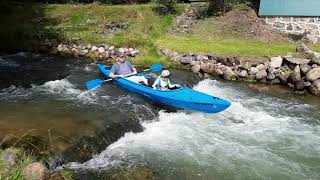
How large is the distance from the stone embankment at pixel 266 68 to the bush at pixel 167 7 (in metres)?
4.79

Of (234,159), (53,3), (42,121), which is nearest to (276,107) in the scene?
(234,159)

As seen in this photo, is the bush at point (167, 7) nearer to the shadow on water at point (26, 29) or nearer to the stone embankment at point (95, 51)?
the stone embankment at point (95, 51)

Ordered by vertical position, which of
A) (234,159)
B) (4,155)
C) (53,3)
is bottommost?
(234,159)

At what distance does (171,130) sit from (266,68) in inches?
202

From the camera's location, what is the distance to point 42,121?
29.0 ft

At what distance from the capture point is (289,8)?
1633 cm

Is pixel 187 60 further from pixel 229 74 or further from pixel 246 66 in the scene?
pixel 246 66

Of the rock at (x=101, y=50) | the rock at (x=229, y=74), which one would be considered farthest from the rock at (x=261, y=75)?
the rock at (x=101, y=50)

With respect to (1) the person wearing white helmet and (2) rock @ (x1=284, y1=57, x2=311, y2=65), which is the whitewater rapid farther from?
(2) rock @ (x1=284, y1=57, x2=311, y2=65)

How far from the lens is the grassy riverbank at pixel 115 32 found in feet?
49.3

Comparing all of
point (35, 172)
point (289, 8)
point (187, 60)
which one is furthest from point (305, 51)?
point (35, 172)

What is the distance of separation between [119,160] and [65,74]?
6.41m

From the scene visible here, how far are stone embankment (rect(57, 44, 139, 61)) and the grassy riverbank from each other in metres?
0.36

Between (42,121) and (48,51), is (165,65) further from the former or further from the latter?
(42,121)
